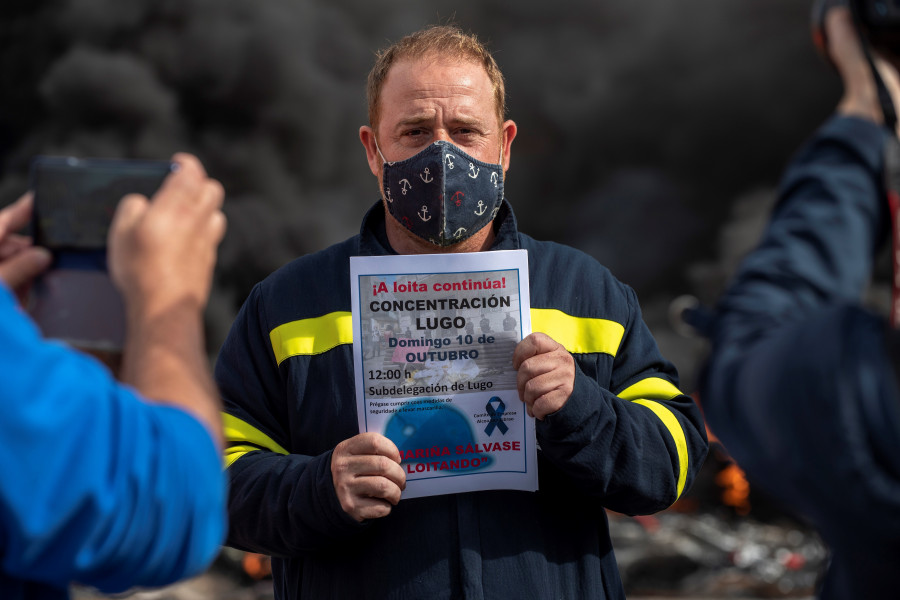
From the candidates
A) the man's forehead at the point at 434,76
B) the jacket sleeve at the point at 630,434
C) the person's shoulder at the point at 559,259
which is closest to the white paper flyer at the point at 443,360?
the jacket sleeve at the point at 630,434

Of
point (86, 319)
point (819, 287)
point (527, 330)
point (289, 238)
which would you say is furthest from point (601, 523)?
point (289, 238)

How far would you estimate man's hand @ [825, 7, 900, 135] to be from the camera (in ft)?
3.54

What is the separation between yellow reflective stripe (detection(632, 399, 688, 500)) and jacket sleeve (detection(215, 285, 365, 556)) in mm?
715

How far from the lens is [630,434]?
1771 mm

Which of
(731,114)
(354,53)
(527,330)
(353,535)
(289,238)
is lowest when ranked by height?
(353,535)

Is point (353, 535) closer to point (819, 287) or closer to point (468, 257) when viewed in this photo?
point (468, 257)

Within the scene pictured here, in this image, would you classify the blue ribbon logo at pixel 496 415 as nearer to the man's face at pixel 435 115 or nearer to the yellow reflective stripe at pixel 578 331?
the yellow reflective stripe at pixel 578 331

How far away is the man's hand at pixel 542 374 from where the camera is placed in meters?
1.68

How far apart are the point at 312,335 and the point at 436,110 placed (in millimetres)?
623

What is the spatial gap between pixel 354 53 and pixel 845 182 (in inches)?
229

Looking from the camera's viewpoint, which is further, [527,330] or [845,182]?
[527,330]

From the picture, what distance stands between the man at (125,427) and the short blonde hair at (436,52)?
1.10 meters

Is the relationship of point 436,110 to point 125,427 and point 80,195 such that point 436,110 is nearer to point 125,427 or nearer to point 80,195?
point 80,195

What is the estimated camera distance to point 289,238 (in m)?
6.36
